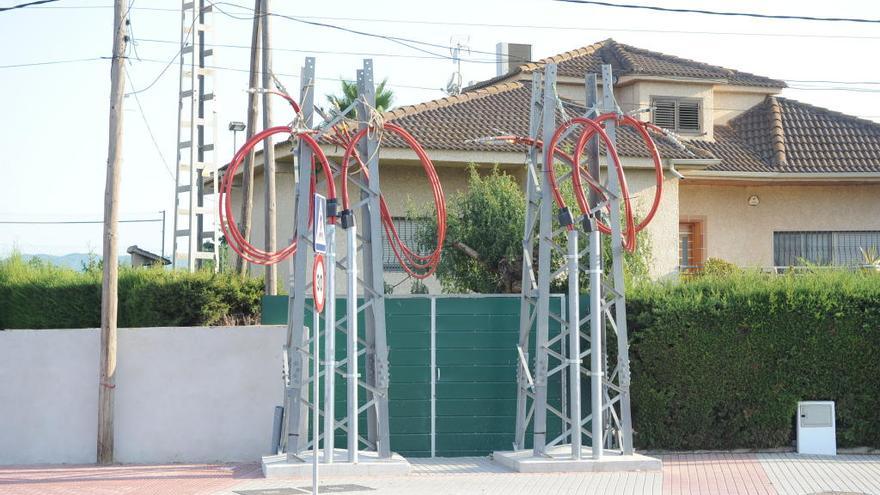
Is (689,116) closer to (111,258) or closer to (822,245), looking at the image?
(822,245)

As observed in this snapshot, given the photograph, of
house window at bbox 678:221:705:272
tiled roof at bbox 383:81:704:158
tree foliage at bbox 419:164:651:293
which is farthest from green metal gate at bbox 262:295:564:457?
house window at bbox 678:221:705:272

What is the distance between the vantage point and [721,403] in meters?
16.7

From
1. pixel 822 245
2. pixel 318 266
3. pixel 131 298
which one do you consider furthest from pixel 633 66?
pixel 318 266

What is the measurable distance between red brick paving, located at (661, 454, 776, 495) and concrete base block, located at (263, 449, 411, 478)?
3.32 m

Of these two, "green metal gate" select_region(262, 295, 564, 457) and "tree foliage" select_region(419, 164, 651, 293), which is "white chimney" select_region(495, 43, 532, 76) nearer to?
"tree foliage" select_region(419, 164, 651, 293)

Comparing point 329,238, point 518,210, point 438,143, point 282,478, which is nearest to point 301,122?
point 329,238

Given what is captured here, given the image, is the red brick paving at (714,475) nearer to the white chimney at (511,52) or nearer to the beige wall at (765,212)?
the beige wall at (765,212)

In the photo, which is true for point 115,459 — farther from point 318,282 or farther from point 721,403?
point 721,403

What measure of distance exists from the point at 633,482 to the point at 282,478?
4262mm

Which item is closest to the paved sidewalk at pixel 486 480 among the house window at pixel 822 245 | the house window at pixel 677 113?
the house window at pixel 822 245

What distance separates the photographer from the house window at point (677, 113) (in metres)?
30.4

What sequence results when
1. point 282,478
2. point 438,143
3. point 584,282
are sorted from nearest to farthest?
point 282,478 → point 584,282 → point 438,143

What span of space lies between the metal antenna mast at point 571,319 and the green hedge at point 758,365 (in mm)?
750

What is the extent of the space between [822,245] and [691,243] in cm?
329
